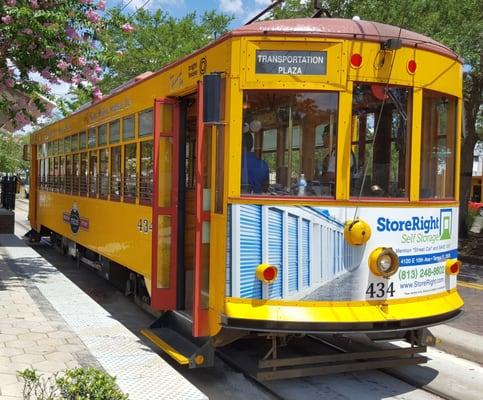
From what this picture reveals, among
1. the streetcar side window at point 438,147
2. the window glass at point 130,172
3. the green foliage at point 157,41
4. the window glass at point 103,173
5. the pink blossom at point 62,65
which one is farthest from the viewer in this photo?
the green foliage at point 157,41

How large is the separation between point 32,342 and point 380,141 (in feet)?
12.2

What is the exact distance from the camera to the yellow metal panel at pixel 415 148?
16.3 feet

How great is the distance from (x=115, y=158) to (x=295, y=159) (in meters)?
3.59

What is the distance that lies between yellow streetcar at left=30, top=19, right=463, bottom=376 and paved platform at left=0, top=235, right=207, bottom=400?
38 centimetres

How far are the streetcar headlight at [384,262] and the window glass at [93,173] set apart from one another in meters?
5.27

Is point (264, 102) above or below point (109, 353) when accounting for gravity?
above

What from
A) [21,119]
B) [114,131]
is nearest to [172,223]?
[114,131]

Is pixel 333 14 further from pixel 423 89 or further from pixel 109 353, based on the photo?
pixel 109 353

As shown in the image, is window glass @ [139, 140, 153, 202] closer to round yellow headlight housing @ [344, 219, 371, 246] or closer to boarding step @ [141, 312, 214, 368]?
boarding step @ [141, 312, 214, 368]

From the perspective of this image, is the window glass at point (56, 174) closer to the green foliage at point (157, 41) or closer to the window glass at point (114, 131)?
the window glass at point (114, 131)

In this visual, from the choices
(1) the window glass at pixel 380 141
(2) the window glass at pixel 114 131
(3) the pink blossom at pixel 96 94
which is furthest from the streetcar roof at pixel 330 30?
(3) the pink blossom at pixel 96 94

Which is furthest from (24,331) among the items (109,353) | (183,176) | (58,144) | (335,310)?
(58,144)

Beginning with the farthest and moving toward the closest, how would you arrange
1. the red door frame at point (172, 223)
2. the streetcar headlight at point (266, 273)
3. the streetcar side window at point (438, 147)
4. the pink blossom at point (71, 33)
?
the pink blossom at point (71, 33) → the red door frame at point (172, 223) → the streetcar side window at point (438, 147) → the streetcar headlight at point (266, 273)

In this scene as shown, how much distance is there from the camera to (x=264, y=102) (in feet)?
15.7
